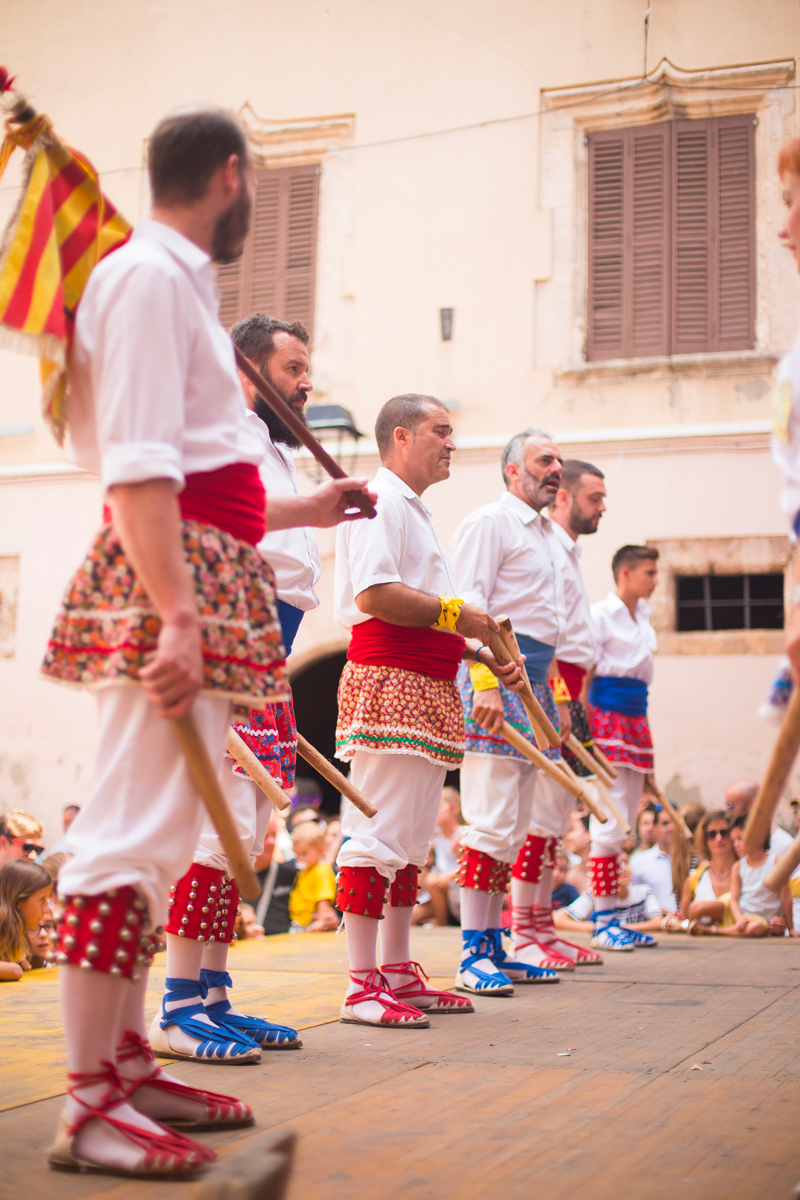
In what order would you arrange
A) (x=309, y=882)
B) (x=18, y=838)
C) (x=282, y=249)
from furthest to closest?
1. (x=282, y=249)
2. (x=309, y=882)
3. (x=18, y=838)

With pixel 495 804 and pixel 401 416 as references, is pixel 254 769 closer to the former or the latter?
pixel 401 416

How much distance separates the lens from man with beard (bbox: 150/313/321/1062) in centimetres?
259

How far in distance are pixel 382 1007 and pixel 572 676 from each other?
2.06 metres

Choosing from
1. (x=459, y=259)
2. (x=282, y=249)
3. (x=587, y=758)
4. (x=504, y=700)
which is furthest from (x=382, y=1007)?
(x=282, y=249)

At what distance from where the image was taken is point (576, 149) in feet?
30.6

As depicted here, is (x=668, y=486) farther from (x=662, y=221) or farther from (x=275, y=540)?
(x=275, y=540)

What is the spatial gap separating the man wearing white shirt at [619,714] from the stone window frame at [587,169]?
375cm

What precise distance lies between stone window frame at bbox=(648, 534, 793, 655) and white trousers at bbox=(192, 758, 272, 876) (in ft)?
21.0

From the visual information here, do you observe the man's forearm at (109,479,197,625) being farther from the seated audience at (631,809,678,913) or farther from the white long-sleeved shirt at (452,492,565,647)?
the seated audience at (631,809,678,913)

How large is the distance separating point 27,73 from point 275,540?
9454 millimetres

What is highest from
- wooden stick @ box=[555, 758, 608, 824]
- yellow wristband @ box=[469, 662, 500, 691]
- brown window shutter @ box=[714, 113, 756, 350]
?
brown window shutter @ box=[714, 113, 756, 350]

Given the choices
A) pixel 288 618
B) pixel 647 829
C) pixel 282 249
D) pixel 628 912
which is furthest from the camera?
pixel 282 249

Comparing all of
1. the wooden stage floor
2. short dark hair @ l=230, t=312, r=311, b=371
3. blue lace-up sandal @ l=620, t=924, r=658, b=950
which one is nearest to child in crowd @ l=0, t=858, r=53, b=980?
the wooden stage floor

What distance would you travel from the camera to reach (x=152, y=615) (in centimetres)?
175
